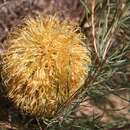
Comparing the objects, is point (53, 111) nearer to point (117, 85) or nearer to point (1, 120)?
point (1, 120)

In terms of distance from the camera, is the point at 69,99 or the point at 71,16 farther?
the point at 71,16

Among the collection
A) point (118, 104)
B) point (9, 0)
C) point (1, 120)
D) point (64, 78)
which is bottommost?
point (118, 104)

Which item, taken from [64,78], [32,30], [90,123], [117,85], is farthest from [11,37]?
[117,85]

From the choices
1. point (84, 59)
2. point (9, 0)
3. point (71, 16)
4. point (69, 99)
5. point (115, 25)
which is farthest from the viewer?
point (71, 16)

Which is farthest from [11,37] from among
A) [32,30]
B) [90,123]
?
[90,123]

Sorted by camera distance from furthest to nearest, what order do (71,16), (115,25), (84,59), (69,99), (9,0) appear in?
1. (71,16)
2. (9,0)
3. (84,59)
4. (69,99)
5. (115,25)

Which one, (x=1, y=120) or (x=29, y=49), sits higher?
(x=29, y=49)
